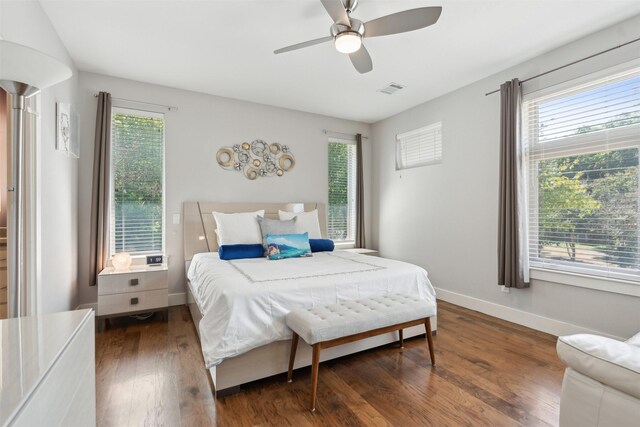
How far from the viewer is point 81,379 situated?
1048 mm

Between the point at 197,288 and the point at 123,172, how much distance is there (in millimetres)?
1868

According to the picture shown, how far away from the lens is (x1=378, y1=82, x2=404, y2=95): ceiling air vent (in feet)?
11.9

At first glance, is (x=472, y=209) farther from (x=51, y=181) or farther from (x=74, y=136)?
(x=74, y=136)

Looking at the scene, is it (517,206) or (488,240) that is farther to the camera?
(488,240)

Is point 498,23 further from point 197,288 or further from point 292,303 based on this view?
point 197,288

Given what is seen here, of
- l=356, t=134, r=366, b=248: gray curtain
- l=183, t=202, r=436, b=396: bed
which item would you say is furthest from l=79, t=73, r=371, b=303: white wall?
l=183, t=202, r=436, b=396: bed

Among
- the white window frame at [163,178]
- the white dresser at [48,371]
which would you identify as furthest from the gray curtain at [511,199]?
the white window frame at [163,178]

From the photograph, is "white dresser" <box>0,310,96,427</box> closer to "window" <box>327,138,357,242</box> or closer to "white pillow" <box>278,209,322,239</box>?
"white pillow" <box>278,209,322,239</box>

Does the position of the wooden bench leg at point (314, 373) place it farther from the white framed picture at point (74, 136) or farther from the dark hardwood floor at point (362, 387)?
the white framed picture at point (74, 136)

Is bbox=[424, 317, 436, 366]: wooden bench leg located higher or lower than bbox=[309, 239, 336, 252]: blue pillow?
lower

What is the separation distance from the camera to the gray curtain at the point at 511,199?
2.96m

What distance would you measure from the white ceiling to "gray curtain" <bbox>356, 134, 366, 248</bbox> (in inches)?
49.5

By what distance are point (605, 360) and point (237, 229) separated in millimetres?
3081

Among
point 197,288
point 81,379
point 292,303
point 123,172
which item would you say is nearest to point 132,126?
point 123,172
